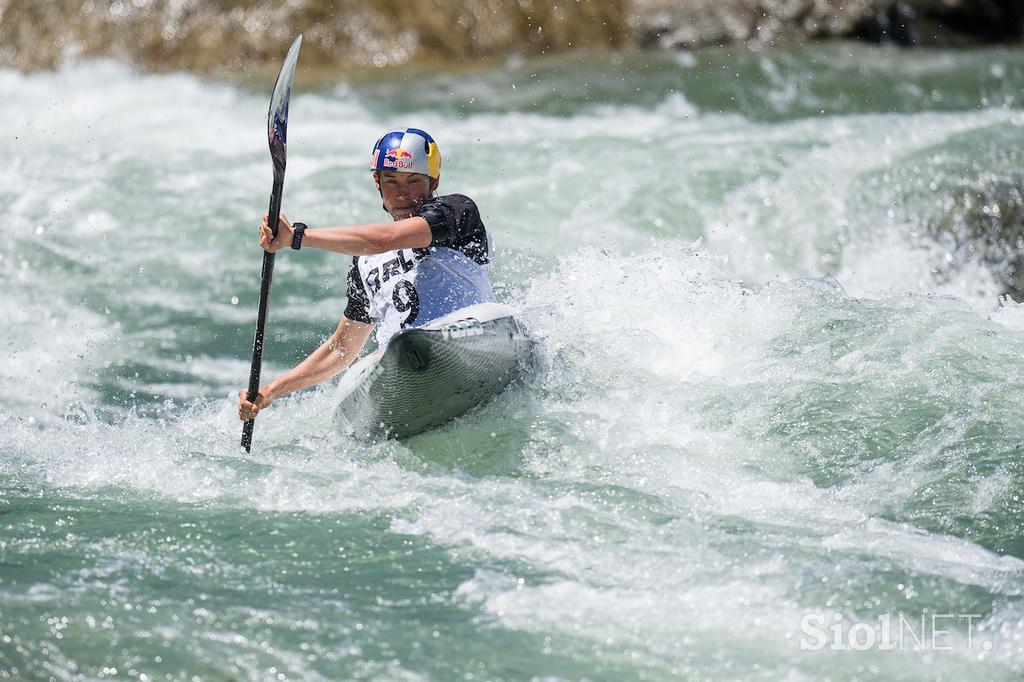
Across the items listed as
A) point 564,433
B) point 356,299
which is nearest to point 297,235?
point 356,299

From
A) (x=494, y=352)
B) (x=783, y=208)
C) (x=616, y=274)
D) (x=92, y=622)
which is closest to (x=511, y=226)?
(x=783, y=208)

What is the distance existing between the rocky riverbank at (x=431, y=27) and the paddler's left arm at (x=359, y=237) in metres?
9.30

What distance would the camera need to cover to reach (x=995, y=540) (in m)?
4.42

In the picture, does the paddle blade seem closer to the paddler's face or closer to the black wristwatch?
the paddler's face

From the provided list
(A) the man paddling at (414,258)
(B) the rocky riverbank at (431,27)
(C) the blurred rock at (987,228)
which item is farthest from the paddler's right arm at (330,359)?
(B) the rocky riverbank at (431,27)

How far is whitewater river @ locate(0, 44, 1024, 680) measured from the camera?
3652mm

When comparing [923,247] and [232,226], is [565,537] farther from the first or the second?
[232,226]

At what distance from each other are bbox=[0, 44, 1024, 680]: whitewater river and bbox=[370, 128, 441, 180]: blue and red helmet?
1.03 meters

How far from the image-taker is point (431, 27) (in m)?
14.0

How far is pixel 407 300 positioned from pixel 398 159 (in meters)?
0.61

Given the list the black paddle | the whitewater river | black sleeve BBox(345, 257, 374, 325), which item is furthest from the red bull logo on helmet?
the whitewater river

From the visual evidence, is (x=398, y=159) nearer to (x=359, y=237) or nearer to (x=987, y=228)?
(x=359, y=237)

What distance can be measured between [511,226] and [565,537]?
4988mm

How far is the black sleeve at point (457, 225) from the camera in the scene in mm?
4832
